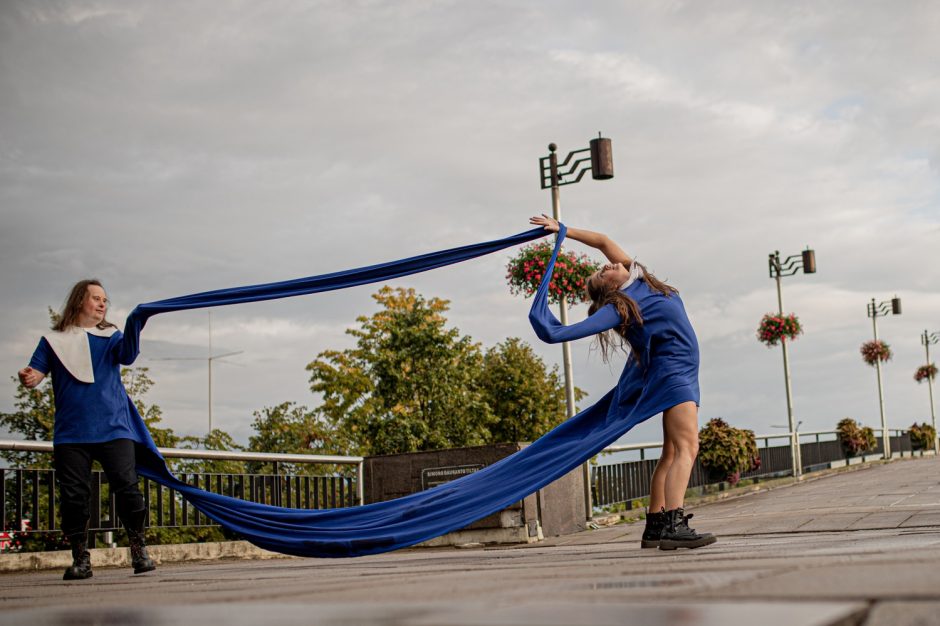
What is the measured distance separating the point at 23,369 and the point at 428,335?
2945 centimetres

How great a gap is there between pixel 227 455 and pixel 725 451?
9.84m

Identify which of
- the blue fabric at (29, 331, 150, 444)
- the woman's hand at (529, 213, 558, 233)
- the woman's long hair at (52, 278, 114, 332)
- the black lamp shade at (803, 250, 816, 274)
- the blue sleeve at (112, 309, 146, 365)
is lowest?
the blue fabric at (29, 331, 150, 444)

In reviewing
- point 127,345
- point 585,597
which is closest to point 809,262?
point 127,345

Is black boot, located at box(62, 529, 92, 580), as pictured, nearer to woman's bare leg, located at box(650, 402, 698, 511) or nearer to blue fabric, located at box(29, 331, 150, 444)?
blue fabric, located at box(29, 331, 150, 444)

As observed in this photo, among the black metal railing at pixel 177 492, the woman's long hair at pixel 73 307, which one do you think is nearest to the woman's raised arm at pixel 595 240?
the woman's long hair at pixel 73 307

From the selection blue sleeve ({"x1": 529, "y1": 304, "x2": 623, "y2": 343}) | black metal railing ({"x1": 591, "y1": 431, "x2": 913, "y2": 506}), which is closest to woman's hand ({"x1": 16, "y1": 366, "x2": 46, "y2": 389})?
blue sleeve ({"x1": 529, "y1": 304, "x2": 623, "y2": 343})

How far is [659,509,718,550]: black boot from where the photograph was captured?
5059 mm

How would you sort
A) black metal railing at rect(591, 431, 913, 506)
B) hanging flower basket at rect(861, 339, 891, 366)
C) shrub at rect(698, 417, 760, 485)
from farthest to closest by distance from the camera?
1. hanging flower basket at rect(861, 339, 891, 366)
2. shrub at rect(698, 417, 760, 485)
3. black metal railing at rect(591, 431, 913, 506)

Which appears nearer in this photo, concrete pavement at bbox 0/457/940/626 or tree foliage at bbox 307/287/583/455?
concrete pavement at bbox 0/457/940/626

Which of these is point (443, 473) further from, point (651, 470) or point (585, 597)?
point (585, 597)

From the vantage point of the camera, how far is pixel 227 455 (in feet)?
30.6

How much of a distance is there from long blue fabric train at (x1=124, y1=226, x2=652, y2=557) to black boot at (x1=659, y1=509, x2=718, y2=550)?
57cm

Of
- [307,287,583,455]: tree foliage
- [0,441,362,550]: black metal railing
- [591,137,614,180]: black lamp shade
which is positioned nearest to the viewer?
[0,441,362,550]: black metal railing

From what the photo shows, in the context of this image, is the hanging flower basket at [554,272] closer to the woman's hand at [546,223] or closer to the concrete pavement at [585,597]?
the woman's hand at [546,223]
